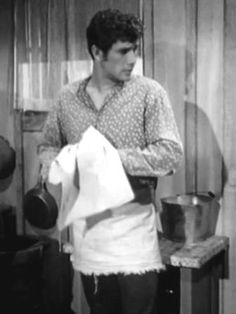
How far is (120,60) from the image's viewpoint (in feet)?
9.15

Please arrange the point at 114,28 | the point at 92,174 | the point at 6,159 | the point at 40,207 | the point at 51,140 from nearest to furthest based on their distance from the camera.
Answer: the point at 92,174 < the point at 114,28 < the point at 51,140 < the point at 40,207 < the point at 6,159

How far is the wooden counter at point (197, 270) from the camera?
3.14m

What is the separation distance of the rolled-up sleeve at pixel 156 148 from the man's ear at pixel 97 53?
0.33m

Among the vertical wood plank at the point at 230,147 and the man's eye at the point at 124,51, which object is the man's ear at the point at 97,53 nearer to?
the man's eye at the point at 124,51

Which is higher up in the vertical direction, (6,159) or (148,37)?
(148,37)

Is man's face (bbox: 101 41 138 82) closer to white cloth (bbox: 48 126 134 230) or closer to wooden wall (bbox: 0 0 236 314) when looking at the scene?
white cloth (bbox: 48 126 134 230)

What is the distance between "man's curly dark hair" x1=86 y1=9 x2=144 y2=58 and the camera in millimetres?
2740

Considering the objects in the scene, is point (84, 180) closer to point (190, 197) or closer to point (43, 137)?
point (43, 137)

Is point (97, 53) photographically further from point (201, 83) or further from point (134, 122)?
point (201, 83)

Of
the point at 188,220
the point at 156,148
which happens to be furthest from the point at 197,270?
the point at 156,148

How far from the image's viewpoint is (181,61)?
3682mm

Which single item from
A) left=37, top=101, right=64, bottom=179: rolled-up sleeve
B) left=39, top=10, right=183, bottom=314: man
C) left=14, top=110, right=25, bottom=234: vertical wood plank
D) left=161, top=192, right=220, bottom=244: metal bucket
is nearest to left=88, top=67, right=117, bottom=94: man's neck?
left=39, top=10, right=183, bottom=314: man

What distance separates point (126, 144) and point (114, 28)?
589 millimetres

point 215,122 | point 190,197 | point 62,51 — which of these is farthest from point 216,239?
point 62,51
